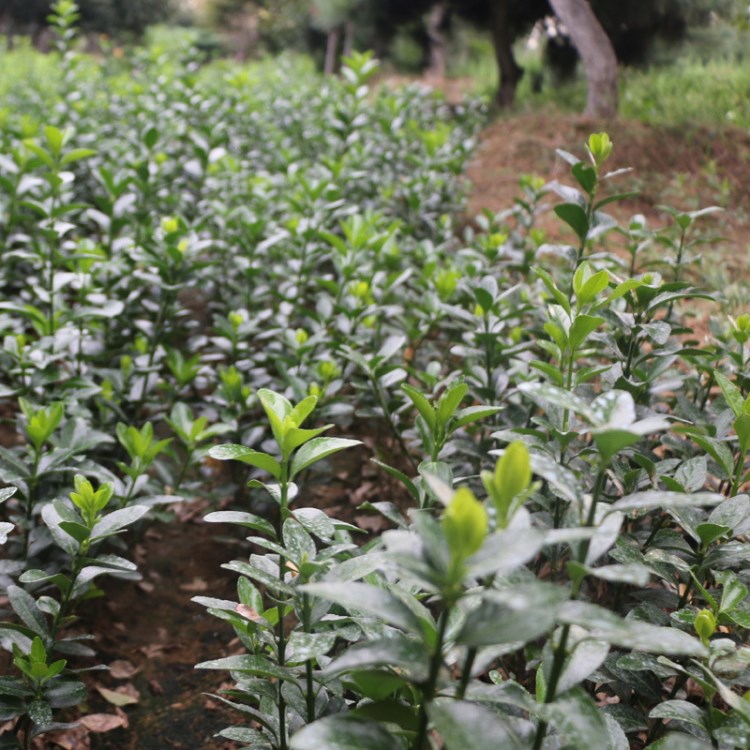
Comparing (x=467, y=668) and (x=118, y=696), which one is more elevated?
(x=467, y=668)

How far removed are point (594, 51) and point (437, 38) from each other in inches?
217

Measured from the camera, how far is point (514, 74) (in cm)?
902

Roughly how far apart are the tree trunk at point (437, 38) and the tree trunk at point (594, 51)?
3.14 m

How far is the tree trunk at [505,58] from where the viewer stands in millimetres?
8922

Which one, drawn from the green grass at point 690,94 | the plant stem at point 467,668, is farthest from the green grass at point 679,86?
the plant stem at point 467,668

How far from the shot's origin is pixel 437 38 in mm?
11797

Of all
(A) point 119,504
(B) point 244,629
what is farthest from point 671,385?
(A) point 119,504

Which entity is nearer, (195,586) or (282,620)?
(282,620)

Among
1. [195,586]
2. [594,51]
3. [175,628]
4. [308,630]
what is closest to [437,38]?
[594,51]

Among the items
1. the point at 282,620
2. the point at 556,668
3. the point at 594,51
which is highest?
the point at 594,51

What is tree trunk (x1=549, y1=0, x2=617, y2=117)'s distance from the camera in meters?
6.90

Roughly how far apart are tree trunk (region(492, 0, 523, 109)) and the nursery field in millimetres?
5226

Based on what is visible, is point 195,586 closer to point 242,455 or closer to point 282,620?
point 282,620

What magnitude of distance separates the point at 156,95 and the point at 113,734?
5.26 m
